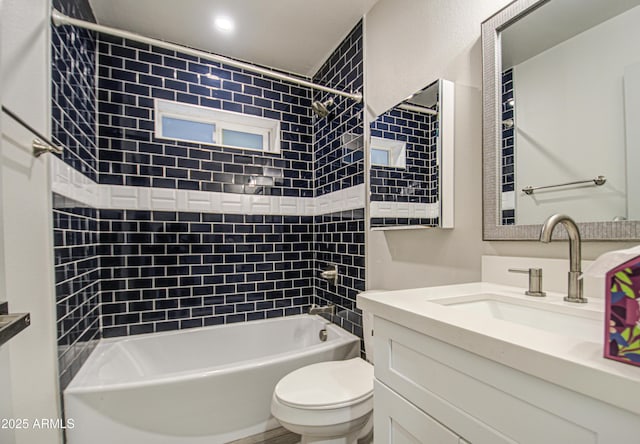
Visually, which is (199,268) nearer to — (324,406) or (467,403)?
(324,406)

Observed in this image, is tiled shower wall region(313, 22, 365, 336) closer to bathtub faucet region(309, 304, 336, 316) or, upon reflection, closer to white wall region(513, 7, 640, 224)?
bathtub faucet region(309, 304, 336, 316)

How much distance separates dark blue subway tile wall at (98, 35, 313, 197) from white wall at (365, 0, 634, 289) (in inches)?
39.5

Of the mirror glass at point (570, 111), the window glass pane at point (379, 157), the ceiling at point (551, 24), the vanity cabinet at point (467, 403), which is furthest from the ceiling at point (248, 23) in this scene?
the vanity cabinet at point (467, 403)

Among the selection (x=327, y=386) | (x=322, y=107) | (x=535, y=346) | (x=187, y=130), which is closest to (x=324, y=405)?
(x=327, y=386)

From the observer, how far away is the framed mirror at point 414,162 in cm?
133

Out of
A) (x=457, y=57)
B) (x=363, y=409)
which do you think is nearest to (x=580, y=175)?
(x=457, y=57)

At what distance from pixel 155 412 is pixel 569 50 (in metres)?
2.30

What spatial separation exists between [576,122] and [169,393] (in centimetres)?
206

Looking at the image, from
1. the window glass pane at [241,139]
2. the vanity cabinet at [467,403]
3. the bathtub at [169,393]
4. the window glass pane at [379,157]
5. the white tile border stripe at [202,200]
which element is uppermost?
the window glass pane at [241,139]

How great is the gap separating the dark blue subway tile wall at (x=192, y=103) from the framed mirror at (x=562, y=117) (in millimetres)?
1784

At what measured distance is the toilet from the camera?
1246mm

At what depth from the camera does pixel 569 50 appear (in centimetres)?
95

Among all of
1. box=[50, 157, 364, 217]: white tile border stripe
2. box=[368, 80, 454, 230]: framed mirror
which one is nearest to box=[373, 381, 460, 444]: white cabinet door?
box=[368, 80, 454, 230]: framed mirror

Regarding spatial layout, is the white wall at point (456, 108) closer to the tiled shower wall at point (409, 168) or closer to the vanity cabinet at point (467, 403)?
the tiled shower wall at point (409, 168)
